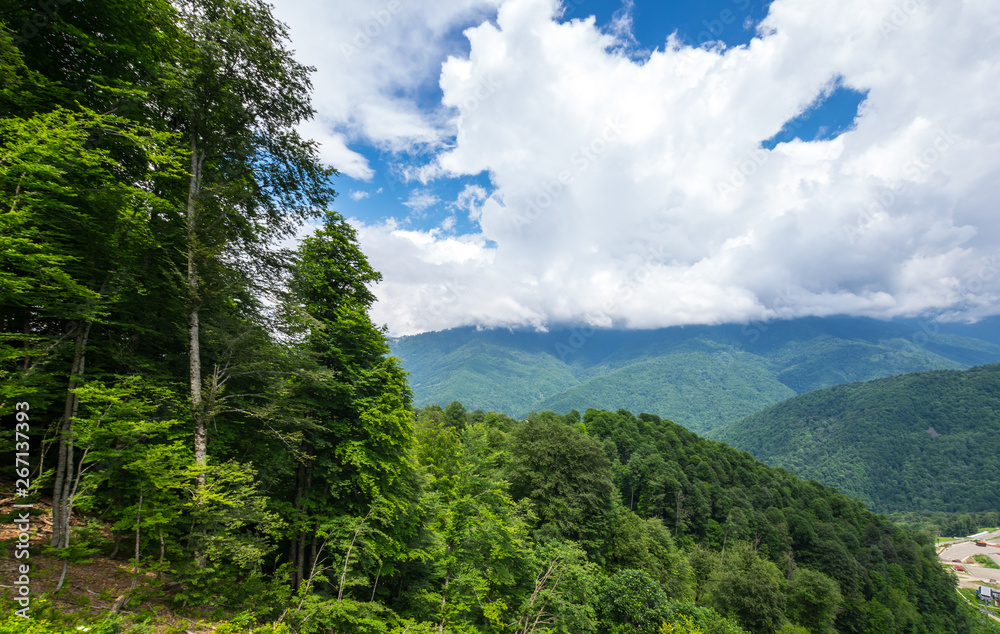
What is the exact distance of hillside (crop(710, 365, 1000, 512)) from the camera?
502 feet

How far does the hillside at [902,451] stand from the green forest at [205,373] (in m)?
212

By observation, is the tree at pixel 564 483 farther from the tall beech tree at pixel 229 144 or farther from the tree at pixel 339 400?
the tall beech tree at pixel 229 144

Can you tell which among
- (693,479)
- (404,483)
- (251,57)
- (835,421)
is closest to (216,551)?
(404,483)

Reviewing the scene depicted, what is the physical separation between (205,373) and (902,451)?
27222 cm

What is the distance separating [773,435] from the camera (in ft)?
632

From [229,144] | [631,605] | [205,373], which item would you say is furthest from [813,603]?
[229,144]

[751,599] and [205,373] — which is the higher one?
[205,373]

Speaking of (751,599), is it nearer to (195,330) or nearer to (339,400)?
(339,400)

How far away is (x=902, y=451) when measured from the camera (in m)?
171

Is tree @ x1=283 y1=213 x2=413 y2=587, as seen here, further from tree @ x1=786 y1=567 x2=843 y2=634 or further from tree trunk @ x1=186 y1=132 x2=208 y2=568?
tree @ x1=786 y1=567 x2=843 y2=634

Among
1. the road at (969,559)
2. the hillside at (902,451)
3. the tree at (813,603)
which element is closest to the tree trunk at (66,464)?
the tree at (813,603)

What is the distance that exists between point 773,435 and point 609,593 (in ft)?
779

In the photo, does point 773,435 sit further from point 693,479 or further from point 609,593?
point 609,593

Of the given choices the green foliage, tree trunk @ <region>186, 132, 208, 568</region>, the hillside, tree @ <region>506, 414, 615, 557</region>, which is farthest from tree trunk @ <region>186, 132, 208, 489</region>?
the hillside
